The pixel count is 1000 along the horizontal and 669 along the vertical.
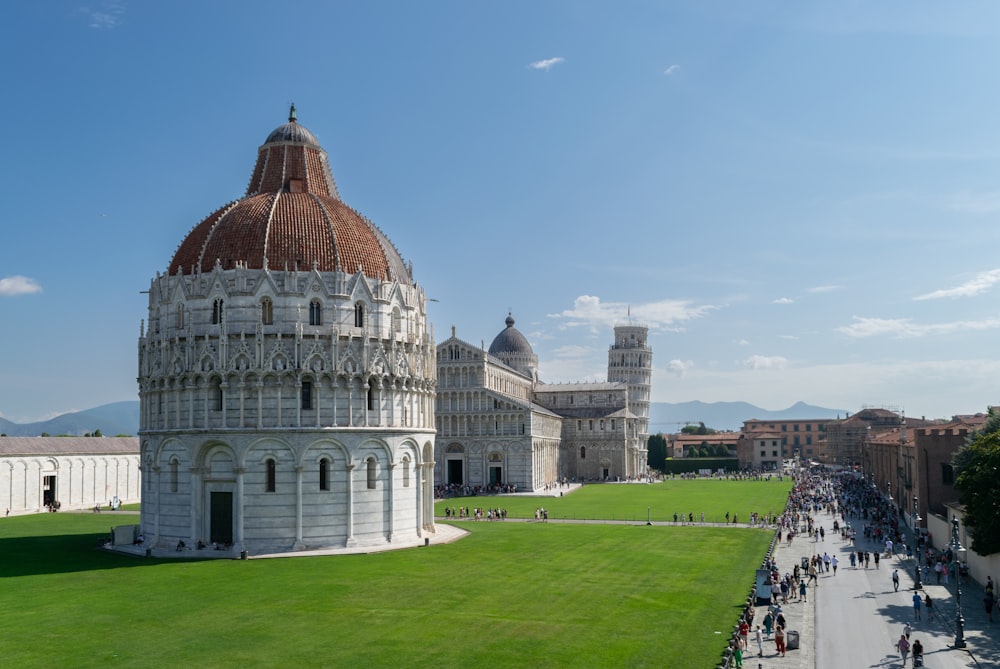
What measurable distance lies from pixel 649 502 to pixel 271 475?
44.7m

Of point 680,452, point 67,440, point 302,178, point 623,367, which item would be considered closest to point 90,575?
point 302,178

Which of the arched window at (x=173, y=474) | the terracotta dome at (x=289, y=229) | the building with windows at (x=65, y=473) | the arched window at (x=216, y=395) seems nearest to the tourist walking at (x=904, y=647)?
the terracotta dome at (x=289, y=229)

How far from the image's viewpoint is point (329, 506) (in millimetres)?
48469

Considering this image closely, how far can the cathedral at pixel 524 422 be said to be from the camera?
105m

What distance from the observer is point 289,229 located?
52.1m

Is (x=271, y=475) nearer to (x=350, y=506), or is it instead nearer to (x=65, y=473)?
(x=350, y=506)

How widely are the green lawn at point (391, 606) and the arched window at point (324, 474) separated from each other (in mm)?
4960

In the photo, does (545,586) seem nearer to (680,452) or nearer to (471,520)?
(471,520)

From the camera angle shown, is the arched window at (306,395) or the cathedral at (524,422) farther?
the cathedral at (524,422)

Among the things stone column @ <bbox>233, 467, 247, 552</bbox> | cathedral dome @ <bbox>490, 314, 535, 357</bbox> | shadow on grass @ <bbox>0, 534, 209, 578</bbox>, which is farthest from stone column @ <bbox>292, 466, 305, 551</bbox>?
cathedral dome @ <bbox>490, 314, 535, 357</bbox>

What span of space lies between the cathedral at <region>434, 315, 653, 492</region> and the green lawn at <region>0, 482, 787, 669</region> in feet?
173

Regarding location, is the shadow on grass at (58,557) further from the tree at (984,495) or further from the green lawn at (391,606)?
the tree at (984,495)

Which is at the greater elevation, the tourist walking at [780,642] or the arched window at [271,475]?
the arched window at [271,475]

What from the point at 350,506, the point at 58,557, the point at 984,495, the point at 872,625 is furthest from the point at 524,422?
the point at 872,625
